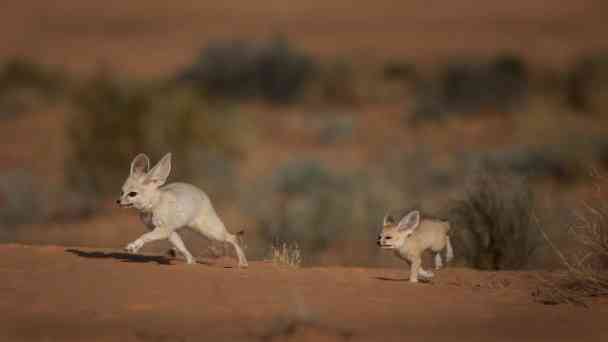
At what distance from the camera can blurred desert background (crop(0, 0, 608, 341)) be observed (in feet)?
32.0

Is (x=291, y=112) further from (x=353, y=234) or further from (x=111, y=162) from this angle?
(x=353, y=234)

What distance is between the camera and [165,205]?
885 centimetres

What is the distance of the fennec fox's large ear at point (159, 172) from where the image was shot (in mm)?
9000

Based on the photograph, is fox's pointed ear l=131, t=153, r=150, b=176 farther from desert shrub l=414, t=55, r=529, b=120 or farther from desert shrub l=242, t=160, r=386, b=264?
desert shrub l=414, t=55, r=529, b=120

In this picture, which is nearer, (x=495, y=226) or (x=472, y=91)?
(x=495, y=226)

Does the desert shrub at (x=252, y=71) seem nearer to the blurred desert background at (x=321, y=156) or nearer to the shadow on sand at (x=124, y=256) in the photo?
the blurred desert background at (x=321, y=156)

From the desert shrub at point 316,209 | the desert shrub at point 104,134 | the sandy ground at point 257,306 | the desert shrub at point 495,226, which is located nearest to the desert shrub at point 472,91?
the desert shrub at point 316,209

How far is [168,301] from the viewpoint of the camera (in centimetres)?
727

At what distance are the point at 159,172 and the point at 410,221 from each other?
2.26 meters

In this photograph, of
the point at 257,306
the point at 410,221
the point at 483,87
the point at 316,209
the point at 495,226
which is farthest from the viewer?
the point at 483,87

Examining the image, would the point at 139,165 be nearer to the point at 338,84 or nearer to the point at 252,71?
the point at 338,84

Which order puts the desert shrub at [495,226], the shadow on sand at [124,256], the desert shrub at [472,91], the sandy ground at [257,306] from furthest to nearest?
the desert shrub at [472,91] → the desert shrub at [495,226] → the shadow on sand at [124,256] → the sandy ground at [257,306]

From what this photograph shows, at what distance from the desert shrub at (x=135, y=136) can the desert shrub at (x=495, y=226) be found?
935 centimetres

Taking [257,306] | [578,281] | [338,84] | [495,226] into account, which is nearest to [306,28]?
[338,84]
